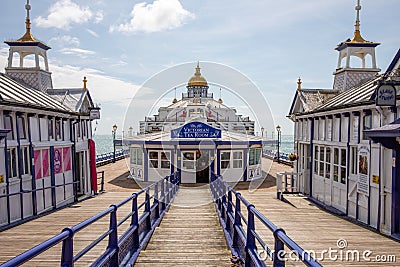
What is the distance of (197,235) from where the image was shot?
7324 millimetres

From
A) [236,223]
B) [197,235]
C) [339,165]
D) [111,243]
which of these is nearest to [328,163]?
[339,165]

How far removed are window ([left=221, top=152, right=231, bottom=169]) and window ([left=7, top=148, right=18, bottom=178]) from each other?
1185 cm

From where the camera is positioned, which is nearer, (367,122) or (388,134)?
(388,134)

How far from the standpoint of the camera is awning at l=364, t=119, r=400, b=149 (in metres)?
7.04

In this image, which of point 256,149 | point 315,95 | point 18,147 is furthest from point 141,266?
point 256,149

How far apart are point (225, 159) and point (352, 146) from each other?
941cm

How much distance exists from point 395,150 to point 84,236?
8.00 metres

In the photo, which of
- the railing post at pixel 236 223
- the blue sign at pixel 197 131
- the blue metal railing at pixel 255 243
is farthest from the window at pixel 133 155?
the railing post at pixel 236 223

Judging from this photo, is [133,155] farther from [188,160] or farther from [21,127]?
[21,127]

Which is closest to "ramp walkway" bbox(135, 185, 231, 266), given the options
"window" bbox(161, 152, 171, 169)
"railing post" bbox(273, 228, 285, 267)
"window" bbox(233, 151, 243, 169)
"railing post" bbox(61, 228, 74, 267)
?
"railing post" bbox(273, 228, 285, 267)

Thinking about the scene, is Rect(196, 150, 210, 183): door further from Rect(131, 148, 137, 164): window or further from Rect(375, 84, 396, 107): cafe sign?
Rect(375, 84, 396, 107): cafe sign

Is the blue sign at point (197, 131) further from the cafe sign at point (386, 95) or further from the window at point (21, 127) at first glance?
the cafe sign at point (386, 95)

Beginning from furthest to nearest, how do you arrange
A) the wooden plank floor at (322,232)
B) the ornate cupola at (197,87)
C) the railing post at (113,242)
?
the ornate cupola at (197,87), the wooden plank floor at (322,232), the railing post at (113,242)

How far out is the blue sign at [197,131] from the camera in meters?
18.3
